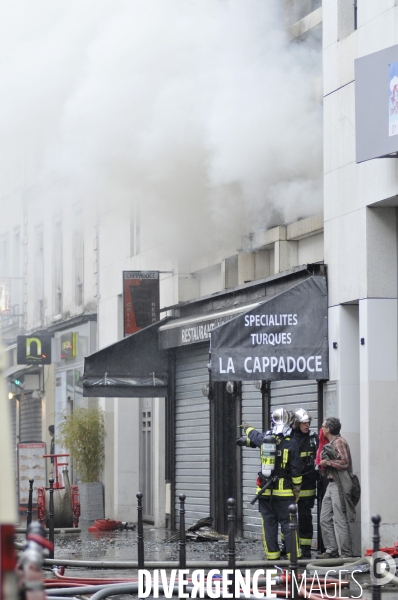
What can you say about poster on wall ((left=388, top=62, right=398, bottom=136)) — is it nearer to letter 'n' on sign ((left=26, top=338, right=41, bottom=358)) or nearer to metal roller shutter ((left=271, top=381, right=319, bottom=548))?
metal roller shutter ((left=271, top=381, right=319, bottom=548))

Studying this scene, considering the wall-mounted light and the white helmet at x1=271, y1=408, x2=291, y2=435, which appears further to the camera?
the wall-mounted light

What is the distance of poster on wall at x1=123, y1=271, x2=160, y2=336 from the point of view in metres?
19.4

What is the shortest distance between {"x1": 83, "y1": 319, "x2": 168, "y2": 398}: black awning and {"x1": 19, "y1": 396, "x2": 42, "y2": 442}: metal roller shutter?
1170 centimetres

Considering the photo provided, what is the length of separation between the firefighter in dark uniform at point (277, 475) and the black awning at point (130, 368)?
6182mm

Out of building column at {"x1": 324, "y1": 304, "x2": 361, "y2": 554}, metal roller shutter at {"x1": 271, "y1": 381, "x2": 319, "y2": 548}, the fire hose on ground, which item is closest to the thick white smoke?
building column at {"x1": 324, "y1": 304, "x2": 361, "y2": 554}

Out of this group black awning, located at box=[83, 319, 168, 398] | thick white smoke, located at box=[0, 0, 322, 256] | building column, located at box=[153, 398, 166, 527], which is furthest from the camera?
building column, located at box=[153, 398, 166, 527]

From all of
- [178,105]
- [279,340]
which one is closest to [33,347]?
[178,105]

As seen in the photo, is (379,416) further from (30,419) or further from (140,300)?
(30,419)

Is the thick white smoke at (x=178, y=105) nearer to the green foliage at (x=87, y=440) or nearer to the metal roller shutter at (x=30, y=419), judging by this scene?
the green foliage at (x=87, y=440)

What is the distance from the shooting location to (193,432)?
60.0 feet

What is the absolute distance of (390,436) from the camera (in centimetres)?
1286

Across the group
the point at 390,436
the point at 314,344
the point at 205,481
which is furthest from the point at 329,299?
the point at 205,481

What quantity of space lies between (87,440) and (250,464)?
6.64 meters

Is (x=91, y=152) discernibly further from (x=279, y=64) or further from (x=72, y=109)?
(x=279, y=64)
